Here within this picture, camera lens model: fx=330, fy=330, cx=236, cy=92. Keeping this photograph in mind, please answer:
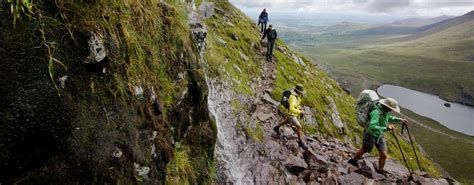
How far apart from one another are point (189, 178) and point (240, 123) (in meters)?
9.52

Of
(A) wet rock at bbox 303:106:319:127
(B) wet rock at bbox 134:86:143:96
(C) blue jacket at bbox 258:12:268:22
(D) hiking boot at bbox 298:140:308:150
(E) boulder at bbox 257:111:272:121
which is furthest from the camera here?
(C) blue jacket at bbox 258:12:268:22

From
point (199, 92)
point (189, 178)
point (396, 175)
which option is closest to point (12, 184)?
point (189, 178)

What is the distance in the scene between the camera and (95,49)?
21.5ft

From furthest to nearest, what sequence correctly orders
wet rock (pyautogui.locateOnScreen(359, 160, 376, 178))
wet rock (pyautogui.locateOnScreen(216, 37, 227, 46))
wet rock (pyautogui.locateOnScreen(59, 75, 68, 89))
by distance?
wet rock (pyautogui.locateOnScreen(216, 37, 227, 46)) < wet rock (pyautogui.locateOnScreen(359, 160, 376, 178)) < wet rock (pyautogui.locateOnScreen(59, 75, 68, 89))

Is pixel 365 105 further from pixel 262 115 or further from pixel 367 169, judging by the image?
pixel 262 115

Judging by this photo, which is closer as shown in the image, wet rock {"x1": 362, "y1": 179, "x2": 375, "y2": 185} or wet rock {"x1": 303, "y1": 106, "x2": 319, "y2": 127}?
wet rock {"x1": 362, "y1": 179, "x2": 375, "y2": 185}

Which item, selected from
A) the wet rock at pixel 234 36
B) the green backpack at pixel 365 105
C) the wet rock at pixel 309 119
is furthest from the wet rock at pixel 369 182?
the wet rock at pixel 234 36

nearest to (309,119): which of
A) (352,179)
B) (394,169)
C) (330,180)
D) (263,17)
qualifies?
(394,169)

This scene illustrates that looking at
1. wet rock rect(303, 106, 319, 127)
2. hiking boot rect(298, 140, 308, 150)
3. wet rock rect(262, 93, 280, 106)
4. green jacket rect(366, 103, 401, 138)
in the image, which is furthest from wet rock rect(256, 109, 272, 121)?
wet rock rect(303, 106, 319, 127)

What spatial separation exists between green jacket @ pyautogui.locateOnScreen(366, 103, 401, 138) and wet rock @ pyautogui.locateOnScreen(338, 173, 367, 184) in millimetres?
2437

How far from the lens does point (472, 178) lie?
5044 inches

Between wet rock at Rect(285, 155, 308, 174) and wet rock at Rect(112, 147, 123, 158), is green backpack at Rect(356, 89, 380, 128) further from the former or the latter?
wet rock at Rect(112, 147, 123, 158)

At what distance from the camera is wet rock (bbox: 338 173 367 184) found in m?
16.1

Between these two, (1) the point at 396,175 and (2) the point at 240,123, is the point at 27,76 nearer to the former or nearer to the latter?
(2) the point at 240,123
